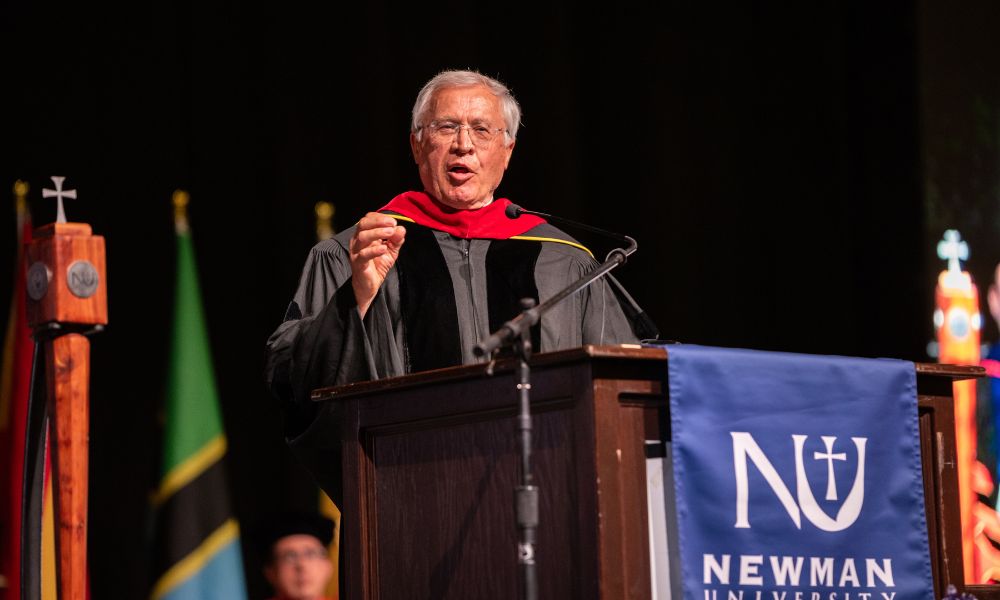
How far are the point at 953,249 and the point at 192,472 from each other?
330cm

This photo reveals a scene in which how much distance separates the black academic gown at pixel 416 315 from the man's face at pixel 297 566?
1.53 m

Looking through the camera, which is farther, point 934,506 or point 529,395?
point 934,506

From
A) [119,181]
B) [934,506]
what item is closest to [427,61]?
[119,181]

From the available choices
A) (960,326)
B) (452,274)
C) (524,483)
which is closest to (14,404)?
(452,274)

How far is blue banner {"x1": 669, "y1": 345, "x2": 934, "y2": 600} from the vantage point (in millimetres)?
2383

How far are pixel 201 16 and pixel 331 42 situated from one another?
510mm

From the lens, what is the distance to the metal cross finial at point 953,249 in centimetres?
609

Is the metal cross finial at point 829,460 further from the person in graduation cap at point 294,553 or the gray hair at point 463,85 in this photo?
the person in graduation cap at point 294,553

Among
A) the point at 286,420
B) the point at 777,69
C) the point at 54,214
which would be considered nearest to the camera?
the point at 286,420

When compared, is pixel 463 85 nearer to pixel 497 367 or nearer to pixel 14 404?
pixel 497 367

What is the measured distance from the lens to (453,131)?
11.4 ft

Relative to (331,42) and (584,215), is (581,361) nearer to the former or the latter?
(331,42)

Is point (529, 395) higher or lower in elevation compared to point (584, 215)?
lower

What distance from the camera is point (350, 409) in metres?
2.74
